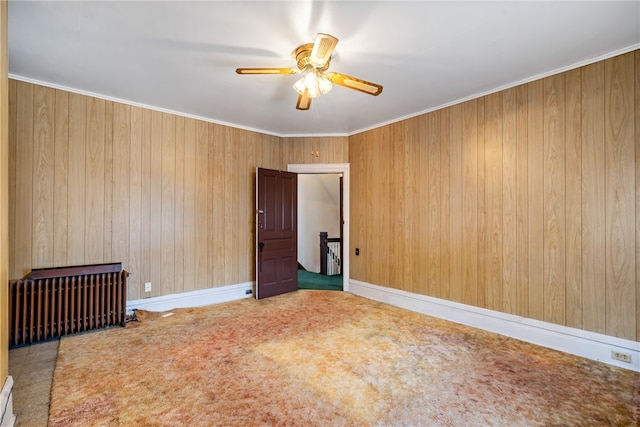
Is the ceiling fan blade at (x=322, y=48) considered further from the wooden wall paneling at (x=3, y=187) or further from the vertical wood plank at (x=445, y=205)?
the vertical wood plank at (x=445, y=205)

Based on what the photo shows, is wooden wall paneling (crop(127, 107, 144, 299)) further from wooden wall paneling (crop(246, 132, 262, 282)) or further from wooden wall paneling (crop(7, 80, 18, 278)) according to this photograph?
wooden wall paneling (crop(246, 132, 262, 282))

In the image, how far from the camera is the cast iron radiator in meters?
2.87

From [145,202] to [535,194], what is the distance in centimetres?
453

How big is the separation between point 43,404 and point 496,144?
4569mm

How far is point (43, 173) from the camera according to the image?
3.22 m

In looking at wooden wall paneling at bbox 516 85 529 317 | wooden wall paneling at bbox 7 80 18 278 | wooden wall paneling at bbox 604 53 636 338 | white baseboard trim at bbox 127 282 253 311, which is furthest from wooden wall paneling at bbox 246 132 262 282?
wooden wall paneling at bbox 604 53 636 338

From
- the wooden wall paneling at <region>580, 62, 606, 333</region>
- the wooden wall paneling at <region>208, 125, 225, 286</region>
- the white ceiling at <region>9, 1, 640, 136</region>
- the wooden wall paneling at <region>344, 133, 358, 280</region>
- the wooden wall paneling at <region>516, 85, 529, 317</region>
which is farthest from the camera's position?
the wooden wall paneling at <region>344, 133, 358, 280</region>

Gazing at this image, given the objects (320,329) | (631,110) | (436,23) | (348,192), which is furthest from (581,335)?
(348,192)

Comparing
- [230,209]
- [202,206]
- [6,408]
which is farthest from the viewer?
[230,209]

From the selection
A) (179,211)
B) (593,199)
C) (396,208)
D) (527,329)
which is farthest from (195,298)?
(593,199)

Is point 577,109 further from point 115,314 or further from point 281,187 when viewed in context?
point 115,314

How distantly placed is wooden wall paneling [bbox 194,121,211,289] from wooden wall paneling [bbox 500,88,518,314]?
3.84 m

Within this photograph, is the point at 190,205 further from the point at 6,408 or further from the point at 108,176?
the point at 6,408

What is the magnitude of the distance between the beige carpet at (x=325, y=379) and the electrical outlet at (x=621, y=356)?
107 mm
